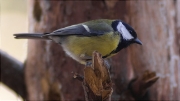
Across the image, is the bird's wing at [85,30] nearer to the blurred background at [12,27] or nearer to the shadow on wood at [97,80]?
the shadow on wood at [97,80]

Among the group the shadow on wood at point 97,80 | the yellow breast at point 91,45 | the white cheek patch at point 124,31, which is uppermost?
the white cheek patch at point 124,31

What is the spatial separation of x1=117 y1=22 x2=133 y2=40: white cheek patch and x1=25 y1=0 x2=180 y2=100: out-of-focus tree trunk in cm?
32

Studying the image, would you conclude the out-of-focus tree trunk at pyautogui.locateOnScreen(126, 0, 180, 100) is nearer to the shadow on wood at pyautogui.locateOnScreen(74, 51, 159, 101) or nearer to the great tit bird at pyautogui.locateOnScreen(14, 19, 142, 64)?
the great tit bird at pyautogui.locateOnScreen(14, 19, 142, 64)

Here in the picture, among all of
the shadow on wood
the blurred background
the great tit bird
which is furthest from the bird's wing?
the blurred background

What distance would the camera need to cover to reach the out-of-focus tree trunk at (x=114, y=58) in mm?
1697

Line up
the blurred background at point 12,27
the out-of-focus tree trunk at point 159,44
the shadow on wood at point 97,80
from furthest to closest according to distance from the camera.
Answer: the blurred background at point 12,27 → the out-of-focus tree trunk at point 159,44 → the shadow on wood at point 97,80

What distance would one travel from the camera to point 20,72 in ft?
6.01

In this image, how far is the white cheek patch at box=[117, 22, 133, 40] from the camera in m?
1.42

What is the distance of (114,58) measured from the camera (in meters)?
1.82

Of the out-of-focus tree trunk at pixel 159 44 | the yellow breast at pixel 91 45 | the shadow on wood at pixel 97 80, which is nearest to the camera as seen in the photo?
the shadow on wood at pixel 97 80

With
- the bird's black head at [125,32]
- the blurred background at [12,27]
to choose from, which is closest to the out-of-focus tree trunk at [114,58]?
the bird's black head at [125,32]

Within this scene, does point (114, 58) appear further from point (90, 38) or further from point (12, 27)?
point (12, 27)

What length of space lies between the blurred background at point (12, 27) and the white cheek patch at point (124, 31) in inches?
37.3

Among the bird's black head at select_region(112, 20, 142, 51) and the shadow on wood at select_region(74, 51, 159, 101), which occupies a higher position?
the bird's black head at select_region(112, 20, 142, 51)
